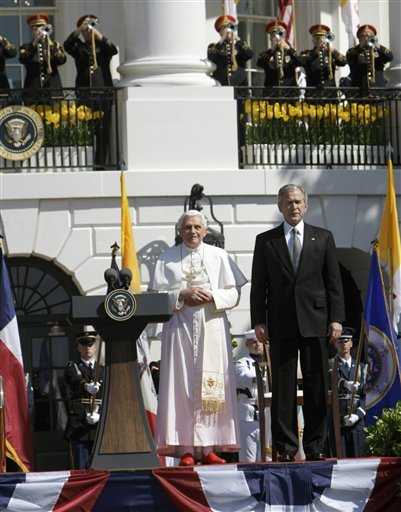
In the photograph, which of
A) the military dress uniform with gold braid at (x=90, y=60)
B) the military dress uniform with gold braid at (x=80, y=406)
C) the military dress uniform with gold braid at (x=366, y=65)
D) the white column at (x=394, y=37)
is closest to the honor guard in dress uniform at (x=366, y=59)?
the military dress uniform with gold braid at (x=366, y=65)

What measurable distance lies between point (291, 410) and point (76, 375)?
12.3 feet

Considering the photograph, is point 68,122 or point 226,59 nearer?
point 68,122

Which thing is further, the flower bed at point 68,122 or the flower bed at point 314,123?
the flower bed at point 314,123

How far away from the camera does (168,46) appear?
2508 cm

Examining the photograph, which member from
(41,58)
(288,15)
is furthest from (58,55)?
(288,15)

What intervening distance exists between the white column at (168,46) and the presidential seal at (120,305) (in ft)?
27.8

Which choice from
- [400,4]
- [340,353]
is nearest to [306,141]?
[400,4]

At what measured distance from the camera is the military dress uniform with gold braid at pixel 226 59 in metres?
25.9

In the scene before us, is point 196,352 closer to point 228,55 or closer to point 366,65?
point 228,55

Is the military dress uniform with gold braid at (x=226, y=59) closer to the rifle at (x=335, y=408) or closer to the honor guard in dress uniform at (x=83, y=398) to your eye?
the honor guard in dress uniform at (x=83, y=398)

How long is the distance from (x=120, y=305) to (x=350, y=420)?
13.7 ft

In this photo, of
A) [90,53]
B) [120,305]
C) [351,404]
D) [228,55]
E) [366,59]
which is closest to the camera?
[120,305]

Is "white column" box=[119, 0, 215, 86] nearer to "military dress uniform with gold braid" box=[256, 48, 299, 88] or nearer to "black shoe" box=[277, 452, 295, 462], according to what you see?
"military dress uniform with gold braid" box=[256, 48, 299, 88]

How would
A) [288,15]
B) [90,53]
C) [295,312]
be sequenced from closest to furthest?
[295,312]
[90,53]
[288,15]
